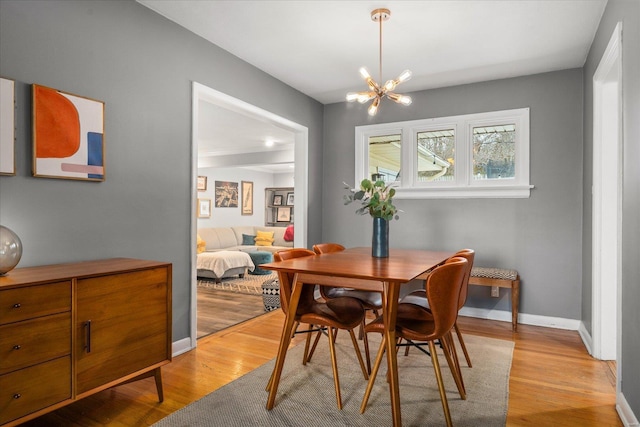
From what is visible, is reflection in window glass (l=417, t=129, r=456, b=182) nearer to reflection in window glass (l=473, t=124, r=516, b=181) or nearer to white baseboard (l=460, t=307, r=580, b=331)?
reflection in window glass (l=473, t=124, r=516, b=181)

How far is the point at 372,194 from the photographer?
265cm

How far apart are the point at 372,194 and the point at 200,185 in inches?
278

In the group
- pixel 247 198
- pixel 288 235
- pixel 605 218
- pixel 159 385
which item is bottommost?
pixel 159 385

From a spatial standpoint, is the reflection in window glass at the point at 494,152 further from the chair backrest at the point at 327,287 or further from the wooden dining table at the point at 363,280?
the wooden dining table at the point at 363,280

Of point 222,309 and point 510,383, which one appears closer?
point 510,383

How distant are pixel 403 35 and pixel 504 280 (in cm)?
234

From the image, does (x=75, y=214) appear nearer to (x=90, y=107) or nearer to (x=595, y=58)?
(x=90, y=107)

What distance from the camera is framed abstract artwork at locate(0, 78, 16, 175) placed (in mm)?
1994

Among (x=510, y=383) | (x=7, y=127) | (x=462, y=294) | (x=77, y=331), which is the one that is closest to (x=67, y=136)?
(x=7, y=127)

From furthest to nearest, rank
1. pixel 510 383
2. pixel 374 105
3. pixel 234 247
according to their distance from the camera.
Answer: pixel 234 247
pixel 374 105
pixel 510 383

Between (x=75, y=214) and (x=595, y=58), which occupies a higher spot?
(x=595, y=58)

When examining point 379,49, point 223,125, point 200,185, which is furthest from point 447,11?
point 200,185

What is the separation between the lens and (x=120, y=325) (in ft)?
6.79

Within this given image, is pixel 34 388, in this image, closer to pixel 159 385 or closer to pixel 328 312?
pixel 159 385
